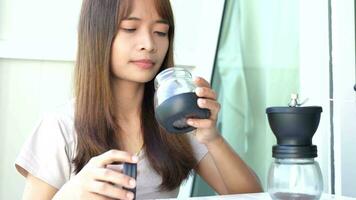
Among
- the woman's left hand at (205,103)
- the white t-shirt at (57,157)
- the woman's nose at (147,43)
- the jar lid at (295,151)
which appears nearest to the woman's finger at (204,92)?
the woman's left hand at (205,103)

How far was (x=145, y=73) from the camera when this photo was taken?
847 mm

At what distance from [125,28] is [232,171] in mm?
366

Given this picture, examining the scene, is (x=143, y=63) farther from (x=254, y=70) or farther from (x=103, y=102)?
(x=254, y=70)

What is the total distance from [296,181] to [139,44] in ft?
1.29

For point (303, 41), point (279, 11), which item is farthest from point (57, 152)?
point (279, 11)

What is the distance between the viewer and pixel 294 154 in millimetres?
593

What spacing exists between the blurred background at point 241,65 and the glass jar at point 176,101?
0.40 meters

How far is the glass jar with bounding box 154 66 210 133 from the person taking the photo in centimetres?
57

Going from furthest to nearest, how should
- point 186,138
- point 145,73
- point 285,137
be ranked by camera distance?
point 186,138, point 145,73, point 285,137

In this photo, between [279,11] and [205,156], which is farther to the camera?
[279,11]

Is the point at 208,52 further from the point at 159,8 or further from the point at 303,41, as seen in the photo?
the point at 159,8

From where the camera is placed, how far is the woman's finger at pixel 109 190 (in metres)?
0.53

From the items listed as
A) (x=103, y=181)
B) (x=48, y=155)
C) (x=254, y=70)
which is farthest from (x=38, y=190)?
(x=254, y=70)

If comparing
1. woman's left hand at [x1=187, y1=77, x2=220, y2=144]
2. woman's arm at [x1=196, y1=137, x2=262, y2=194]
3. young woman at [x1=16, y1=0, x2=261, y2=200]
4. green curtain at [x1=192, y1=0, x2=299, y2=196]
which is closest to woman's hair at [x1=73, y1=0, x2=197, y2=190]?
young woman at [x1=16, y1=0, x2=261, y2=200]
